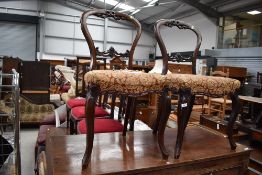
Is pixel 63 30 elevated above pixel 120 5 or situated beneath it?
situated beneath

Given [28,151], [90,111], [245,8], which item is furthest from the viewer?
[245,8]

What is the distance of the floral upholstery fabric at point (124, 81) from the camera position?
1.23 m

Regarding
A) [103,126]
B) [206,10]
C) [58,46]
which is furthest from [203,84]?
[58,46]

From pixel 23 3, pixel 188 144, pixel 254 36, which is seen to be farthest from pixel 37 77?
pixel 23 3

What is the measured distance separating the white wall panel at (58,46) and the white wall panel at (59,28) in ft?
0.93

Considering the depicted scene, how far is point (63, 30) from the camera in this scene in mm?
11578

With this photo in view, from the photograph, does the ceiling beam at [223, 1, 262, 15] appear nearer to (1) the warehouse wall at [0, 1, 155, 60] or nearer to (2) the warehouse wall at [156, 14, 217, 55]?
(2) the warehouse wall at [156, 14, 217, 55]

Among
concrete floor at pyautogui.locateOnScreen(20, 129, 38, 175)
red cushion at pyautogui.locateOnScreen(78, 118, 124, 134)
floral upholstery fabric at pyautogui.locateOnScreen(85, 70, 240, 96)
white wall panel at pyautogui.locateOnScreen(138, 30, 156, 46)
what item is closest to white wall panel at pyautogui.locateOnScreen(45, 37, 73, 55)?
white wall panel at pyautogui.locateOnScreen(138, 30, 156, 46)

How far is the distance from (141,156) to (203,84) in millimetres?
618

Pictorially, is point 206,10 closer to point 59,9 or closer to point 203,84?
point 59,9

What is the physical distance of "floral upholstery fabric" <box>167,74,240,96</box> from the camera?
148 cm

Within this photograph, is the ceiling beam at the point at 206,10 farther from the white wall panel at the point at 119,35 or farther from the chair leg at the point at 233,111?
the chair leg at the point at 233,111

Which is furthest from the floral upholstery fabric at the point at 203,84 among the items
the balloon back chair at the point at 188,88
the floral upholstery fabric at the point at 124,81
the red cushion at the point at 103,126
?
the red cushion at the point at 103,126

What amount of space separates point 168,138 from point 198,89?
0.55m
